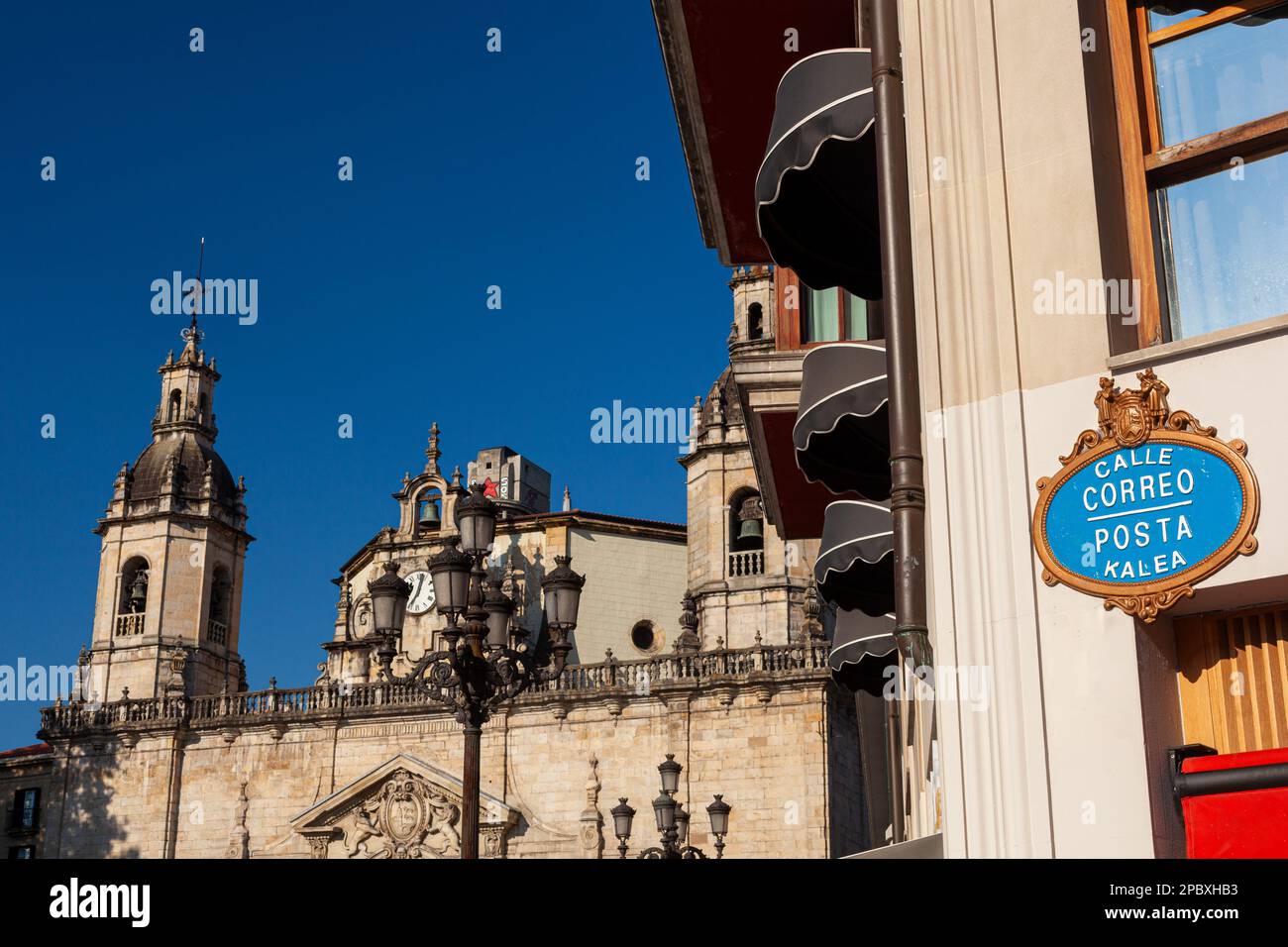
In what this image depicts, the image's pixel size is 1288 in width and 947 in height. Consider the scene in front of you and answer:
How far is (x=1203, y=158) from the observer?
5.96 meters

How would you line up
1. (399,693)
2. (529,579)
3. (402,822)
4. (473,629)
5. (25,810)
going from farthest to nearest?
(529,579) → (25,810) → (399,693) → (402,822) → (473,629)

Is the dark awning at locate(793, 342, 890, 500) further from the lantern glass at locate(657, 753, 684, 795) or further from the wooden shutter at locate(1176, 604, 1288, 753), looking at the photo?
the lantern glass at locate(657, 753, 684, 795)

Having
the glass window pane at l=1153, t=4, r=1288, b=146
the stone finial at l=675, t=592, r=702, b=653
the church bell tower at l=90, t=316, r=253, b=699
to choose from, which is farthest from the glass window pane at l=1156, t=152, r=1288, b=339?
the church bell tower at l=90, t=316, r=253, b=699

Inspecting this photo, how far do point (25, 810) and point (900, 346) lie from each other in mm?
47218

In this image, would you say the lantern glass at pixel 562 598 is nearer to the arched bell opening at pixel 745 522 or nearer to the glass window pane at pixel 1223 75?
the glass window pane at pixel 1223 75

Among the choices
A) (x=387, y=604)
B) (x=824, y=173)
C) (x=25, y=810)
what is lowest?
(x=387, y=604)

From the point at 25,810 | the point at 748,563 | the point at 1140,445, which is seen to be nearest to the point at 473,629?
the point at 1140,445

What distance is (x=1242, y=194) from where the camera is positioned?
5879mm

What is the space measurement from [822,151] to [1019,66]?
1.48 m

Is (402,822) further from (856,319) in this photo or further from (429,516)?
(856,319)

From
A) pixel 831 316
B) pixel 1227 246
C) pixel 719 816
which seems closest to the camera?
pixel 1227 246

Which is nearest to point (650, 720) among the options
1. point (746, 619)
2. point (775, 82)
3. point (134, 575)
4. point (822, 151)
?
point (746, 619)

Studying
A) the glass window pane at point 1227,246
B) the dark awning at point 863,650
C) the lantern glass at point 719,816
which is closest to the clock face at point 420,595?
the lantern glass at point 719,816

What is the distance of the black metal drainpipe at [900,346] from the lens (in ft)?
20.3
